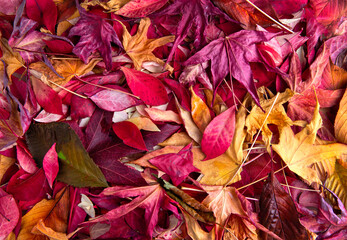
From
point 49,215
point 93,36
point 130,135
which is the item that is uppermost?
point 93,36

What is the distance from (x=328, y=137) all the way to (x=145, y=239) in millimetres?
296

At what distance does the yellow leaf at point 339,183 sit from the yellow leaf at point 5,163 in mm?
442

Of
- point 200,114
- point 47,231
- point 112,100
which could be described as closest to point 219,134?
point 200,114

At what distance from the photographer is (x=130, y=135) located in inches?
14.2

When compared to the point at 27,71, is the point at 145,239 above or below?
below

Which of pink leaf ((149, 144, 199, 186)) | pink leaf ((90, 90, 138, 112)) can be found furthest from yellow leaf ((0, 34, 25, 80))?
pink leaf ((149, 144, 199, 186))

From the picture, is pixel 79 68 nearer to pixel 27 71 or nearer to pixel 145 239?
pixel 27 71

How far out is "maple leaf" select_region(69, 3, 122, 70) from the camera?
1.16ft

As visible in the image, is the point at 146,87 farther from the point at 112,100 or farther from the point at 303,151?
the point at 303,151

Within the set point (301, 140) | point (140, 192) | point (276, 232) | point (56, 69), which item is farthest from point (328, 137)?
point (56, 69)

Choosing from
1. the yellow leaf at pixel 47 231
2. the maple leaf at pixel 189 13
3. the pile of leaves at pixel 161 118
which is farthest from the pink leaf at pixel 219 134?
the yellow leaf at pixel 47 231

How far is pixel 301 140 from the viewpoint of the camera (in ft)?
1.24

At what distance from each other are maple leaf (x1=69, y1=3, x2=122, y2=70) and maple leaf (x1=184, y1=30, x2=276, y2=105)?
101 mm

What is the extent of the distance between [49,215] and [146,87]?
22 cm
